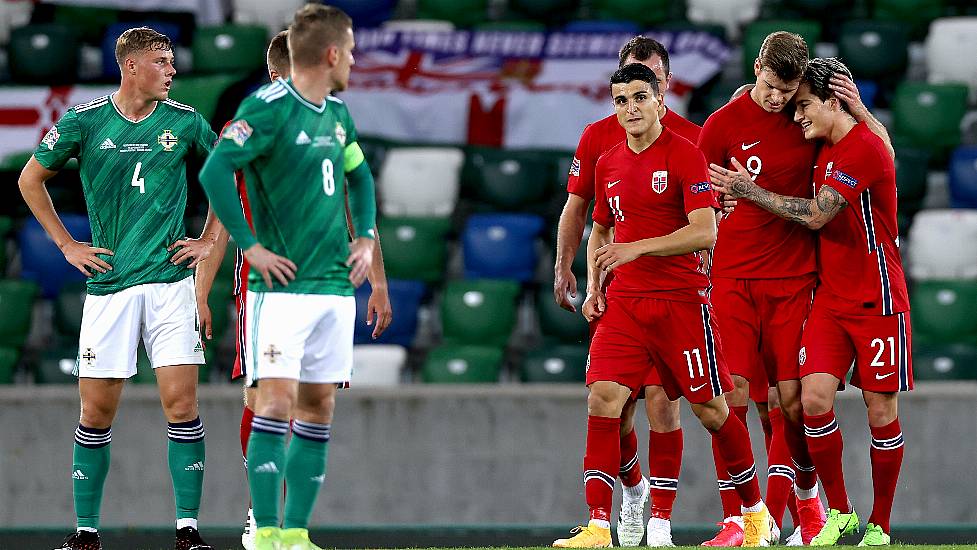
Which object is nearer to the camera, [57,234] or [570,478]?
[57,234]

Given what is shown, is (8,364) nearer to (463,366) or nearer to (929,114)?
(463,366)

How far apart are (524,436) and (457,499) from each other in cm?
54

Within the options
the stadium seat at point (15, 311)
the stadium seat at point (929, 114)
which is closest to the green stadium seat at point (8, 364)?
the stadium seat at point (15, 311)

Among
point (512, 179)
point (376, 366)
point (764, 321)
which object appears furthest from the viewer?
point (512, 179)

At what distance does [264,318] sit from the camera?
17.7ft

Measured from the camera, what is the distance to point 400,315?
426 inches

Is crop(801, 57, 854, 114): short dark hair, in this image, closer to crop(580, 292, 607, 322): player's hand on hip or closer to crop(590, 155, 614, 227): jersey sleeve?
crop(590, 155, 614, 227): jersey sleeve

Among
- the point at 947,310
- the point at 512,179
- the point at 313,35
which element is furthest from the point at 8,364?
the point at 947,310

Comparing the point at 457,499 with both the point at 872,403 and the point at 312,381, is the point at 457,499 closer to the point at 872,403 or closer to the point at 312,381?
the point at 872,403

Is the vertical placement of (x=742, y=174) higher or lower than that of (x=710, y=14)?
lower

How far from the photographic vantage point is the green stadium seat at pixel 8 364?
10.5 metres

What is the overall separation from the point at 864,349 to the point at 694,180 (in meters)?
1.07

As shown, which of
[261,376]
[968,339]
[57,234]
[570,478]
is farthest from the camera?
[968,339]

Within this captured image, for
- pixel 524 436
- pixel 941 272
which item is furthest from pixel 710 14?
pixel 524 436
